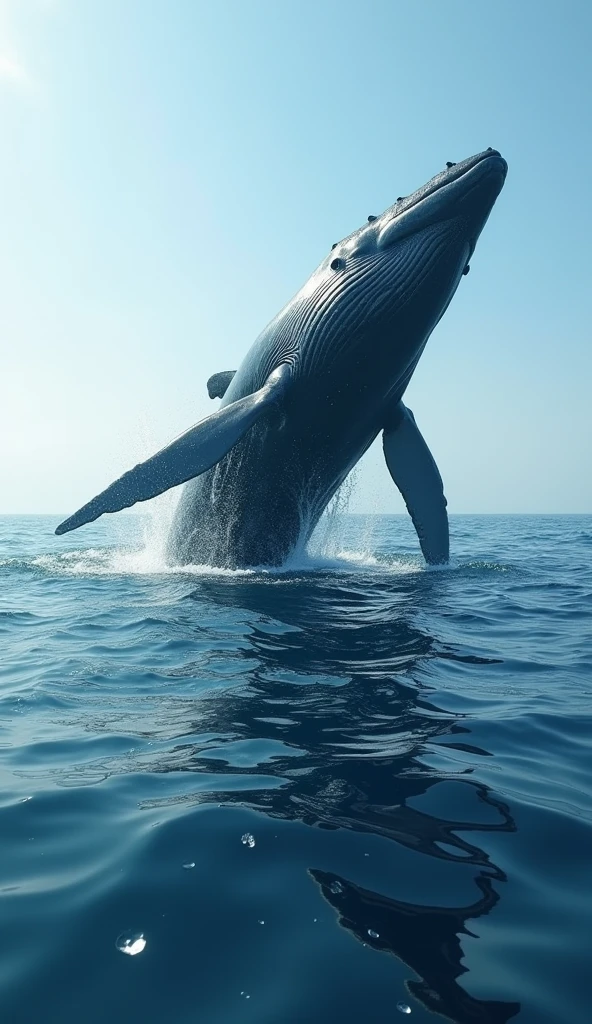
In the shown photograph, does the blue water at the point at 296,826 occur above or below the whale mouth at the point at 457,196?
below

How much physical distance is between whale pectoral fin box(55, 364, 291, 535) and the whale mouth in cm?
370

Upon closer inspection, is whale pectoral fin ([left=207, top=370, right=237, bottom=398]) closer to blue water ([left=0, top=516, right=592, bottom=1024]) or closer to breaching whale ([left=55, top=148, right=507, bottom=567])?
breaching whale ([left=55, top=148, right=507, bottom=567])

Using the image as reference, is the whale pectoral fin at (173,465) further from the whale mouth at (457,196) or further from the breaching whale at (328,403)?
the whale mouth at (457,196)

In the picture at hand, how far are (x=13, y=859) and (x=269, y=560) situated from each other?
10944 millimetres

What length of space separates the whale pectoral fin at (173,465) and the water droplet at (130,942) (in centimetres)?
807

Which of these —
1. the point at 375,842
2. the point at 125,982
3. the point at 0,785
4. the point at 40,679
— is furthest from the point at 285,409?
the point at 125,982

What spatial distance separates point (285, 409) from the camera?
498 inches

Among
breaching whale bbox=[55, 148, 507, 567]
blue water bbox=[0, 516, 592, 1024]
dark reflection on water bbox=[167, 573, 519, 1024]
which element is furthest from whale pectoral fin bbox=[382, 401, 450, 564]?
blue water bbox=[0, 516, 592, 1024]

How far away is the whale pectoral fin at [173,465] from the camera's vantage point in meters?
10.9

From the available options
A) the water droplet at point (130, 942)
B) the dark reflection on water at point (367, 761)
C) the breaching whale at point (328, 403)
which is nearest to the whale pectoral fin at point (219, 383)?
the breaching whale at point (328, 403)

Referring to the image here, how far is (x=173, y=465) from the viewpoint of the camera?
10992 mm

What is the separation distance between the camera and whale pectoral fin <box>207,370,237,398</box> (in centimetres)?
1595

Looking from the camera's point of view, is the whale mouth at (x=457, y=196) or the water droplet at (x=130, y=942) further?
the whale mouth at (x=457, y=196)

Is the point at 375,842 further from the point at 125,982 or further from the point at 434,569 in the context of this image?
the point at 434,569
